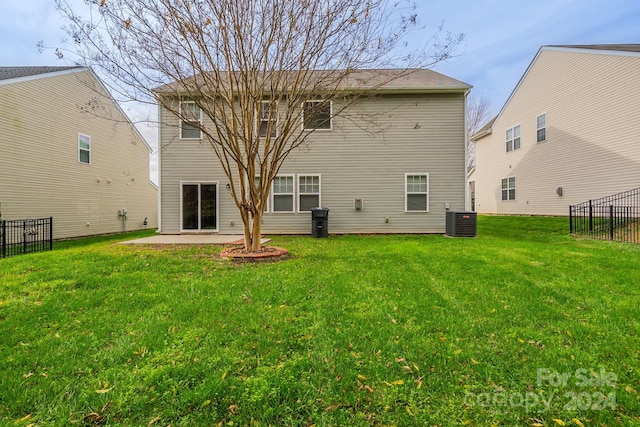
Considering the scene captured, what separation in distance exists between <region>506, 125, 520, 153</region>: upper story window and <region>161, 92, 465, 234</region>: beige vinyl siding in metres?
7.82

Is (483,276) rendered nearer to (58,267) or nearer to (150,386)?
(150,386)

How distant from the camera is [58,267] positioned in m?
5.14

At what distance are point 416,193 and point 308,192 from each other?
4014 millimetres

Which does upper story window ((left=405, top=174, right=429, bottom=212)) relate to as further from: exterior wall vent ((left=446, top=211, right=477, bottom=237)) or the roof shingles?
the roof shingles

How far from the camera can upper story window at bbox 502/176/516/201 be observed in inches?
639

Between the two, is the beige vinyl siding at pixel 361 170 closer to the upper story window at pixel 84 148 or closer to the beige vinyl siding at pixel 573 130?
the upper story window at pixel 84 148

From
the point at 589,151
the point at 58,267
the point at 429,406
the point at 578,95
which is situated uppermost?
the point at 578,95

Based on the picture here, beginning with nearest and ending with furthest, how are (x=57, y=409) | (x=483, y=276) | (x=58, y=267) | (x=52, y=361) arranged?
1. (x=57, y=409)
2. (x=52, y=361)
3. (x=483, y=276)
4. (x=58, y=267)

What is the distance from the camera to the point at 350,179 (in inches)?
424

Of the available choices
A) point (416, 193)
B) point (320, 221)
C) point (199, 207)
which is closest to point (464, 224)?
point (416, 193)

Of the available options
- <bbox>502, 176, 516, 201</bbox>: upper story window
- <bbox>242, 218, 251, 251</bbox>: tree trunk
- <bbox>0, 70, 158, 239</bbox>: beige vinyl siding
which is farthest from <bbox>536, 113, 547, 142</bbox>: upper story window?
<bbox>0, 70, 158, 239</bbox>: beige vinyl siding

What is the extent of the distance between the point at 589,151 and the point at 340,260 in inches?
498

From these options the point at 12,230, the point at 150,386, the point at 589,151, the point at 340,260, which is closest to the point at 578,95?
the point at 589,151

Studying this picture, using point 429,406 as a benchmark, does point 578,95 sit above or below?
above
